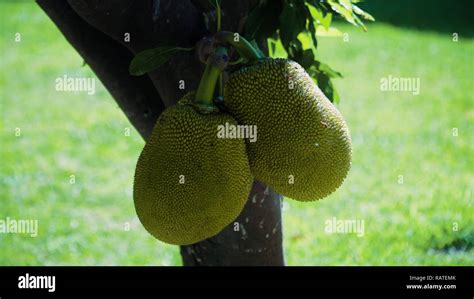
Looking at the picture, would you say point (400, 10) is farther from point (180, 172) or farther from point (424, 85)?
point (180, 172)

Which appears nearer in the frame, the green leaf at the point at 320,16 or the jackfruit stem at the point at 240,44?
the jackfruit stem at the point at 240,44

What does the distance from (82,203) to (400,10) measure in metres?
4.52

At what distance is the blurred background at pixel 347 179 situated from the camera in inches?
105

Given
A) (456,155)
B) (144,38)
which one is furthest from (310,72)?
(456,155)

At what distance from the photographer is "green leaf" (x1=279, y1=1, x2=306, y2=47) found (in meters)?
1.29

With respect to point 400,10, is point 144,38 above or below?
below

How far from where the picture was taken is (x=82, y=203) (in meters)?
3.18

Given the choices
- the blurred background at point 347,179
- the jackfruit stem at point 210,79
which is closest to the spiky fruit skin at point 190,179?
the jackfruit stem at point 210,79

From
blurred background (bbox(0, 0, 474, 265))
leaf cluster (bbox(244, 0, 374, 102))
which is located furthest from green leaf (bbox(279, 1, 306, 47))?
blurred background (bbox(0, 0, 474, 265))

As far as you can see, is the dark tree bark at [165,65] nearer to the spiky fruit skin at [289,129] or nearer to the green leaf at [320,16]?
the green leaf at [320,16]

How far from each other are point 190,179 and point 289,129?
0.16m

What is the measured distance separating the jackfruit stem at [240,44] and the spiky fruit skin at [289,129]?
0.02 m
